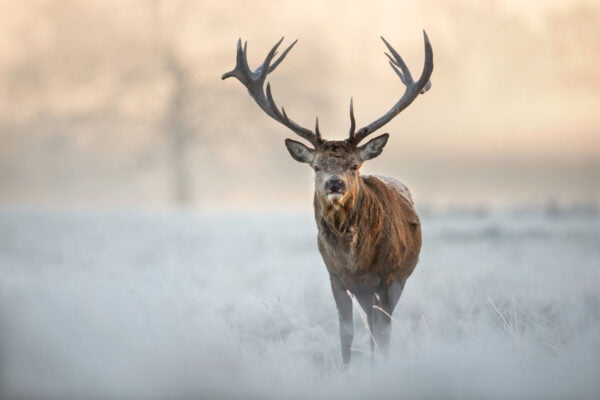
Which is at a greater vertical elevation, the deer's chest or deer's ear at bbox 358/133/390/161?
deer's ear at bbox 358/133/390/161

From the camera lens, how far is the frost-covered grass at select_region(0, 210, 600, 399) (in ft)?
14.5

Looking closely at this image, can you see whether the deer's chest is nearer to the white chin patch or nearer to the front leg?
the front leg

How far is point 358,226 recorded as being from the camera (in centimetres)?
603

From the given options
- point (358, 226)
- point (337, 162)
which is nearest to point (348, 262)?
point (358, 226)

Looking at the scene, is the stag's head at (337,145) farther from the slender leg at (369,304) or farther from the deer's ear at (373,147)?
the slender leg at (369,304)

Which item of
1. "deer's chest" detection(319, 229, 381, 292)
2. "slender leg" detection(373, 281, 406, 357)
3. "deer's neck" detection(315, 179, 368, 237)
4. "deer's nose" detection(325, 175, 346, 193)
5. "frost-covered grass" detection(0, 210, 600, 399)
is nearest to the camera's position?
"frost-covered grass" detection(0, 210, 600, 399)

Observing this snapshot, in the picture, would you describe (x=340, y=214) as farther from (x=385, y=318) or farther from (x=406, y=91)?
(x=406, y=91)

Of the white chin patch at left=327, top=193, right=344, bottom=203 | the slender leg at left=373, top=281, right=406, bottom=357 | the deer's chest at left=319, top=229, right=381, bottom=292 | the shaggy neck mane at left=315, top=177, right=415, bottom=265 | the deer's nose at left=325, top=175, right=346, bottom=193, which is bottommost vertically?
the slender leg at left=373, top=281, right=406, bottom=357

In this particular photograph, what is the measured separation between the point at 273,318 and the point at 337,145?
287cm

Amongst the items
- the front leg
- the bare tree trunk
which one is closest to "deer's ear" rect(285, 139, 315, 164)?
the front leg

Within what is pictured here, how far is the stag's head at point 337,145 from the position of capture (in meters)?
5.78

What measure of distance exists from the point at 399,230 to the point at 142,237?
37.3ft

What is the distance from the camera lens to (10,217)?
19.0 metres

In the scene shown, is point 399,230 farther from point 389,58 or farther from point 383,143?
point 389,58
